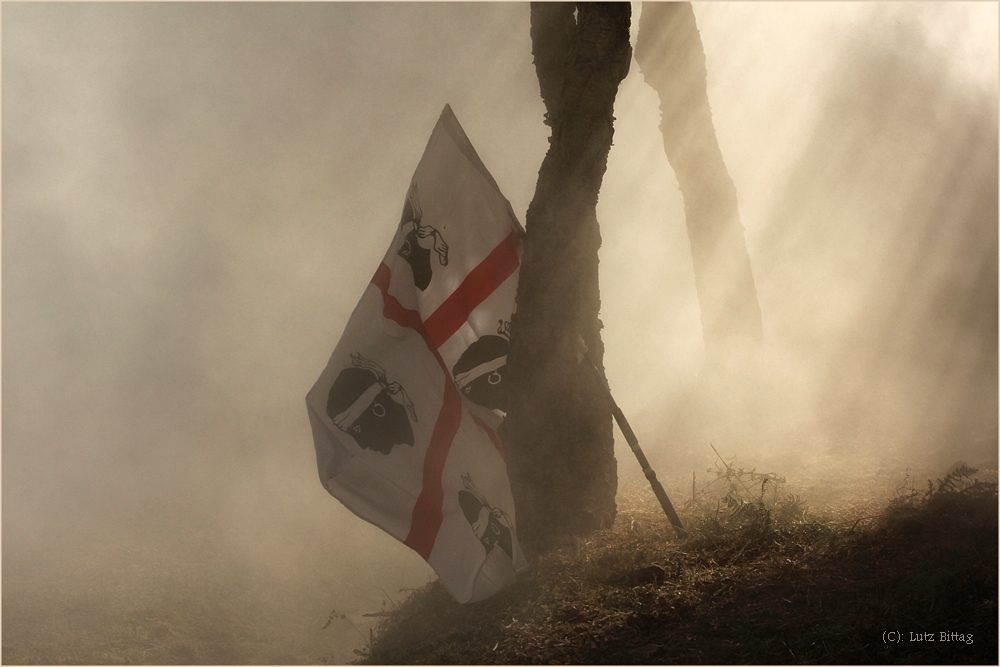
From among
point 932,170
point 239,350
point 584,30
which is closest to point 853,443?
point 584,30

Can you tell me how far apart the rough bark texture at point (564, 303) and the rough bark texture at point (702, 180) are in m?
4.14

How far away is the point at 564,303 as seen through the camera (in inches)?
167

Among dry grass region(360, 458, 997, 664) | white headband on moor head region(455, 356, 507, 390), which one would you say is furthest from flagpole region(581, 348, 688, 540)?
white headband on moor head region(455, 356, 507, 390)

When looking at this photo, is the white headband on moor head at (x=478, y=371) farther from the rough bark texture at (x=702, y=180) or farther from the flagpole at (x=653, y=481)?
the rough bark texture at (x=702, y=180)

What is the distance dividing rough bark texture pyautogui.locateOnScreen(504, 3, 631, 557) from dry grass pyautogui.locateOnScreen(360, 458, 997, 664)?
295 mm

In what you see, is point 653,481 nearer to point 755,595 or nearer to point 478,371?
point 755,595

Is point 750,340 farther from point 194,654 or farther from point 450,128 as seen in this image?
point 194,654

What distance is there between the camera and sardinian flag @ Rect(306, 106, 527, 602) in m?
3.96

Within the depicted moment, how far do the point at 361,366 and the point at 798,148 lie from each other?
33.6ft

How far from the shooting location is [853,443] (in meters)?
6.00

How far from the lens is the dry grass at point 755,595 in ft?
9.66

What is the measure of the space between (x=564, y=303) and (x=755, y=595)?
1.82 metres

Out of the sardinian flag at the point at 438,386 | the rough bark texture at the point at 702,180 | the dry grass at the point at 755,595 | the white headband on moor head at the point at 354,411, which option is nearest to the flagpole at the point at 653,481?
the dry grass at the point at 755,595

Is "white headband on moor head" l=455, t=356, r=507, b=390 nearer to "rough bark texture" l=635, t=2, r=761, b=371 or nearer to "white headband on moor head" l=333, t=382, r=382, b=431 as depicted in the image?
"white headband on moor head" l=333, t=382, r=382, b=431
